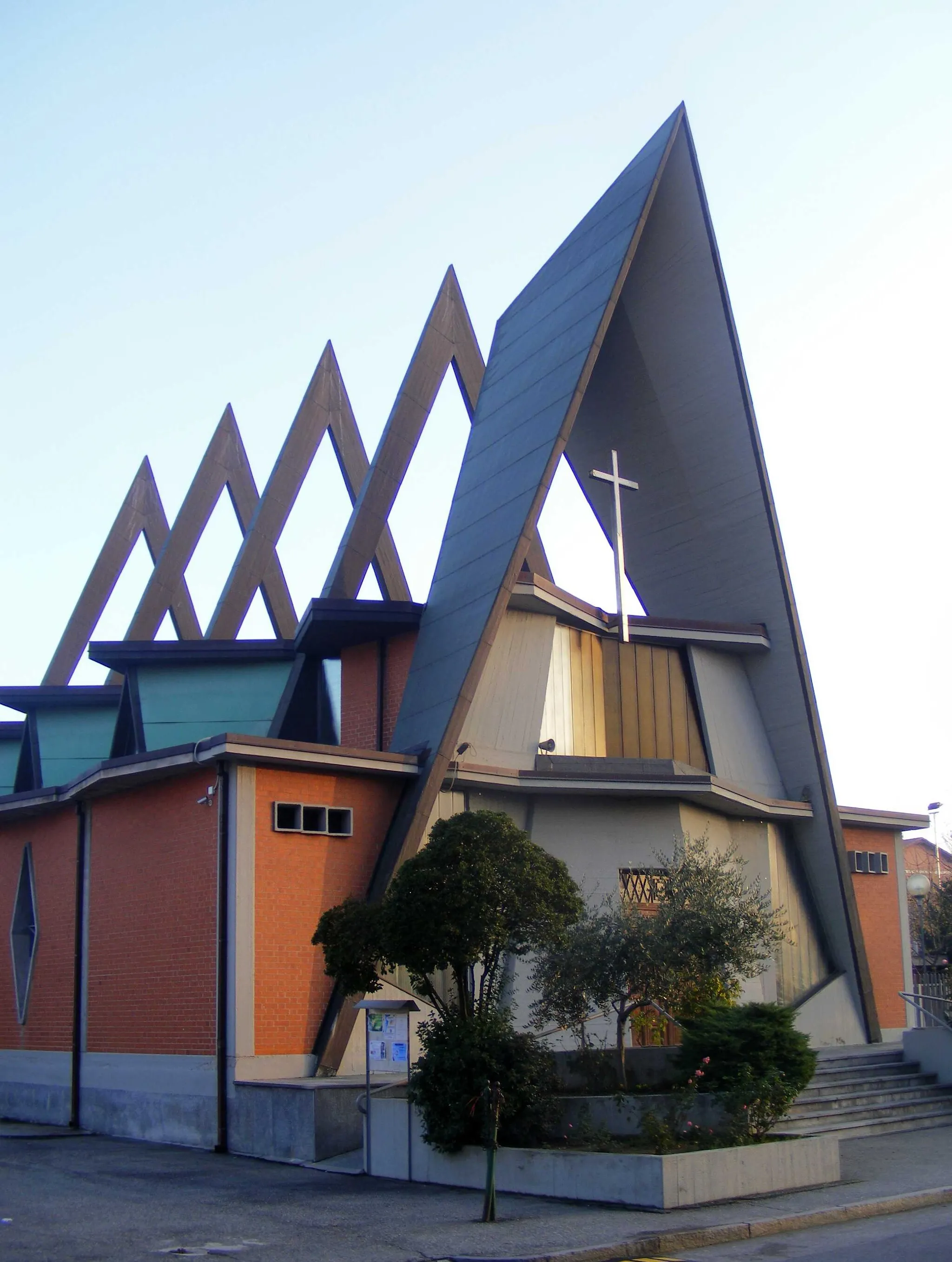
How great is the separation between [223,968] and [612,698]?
941cm

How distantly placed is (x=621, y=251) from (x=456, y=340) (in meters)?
6.71

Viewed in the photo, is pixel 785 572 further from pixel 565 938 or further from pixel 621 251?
pixel 565 938

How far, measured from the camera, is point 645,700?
2406cm

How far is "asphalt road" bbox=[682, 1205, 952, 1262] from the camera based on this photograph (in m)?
9.86

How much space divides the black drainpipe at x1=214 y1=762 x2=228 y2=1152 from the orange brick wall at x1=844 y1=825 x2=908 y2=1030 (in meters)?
14.4

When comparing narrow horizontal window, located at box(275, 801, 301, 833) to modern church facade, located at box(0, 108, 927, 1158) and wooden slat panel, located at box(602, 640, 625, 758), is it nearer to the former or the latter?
modern church facade, located at box(0, 108, 927, 1158)

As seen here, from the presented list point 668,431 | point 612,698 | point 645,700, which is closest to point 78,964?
point 612,698

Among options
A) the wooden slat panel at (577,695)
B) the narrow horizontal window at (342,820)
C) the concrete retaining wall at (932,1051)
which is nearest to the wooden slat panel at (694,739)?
the wooden slat panel at (577,695)

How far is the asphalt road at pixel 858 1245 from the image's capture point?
32.3 feet

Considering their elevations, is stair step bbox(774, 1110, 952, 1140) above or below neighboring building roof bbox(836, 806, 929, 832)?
below

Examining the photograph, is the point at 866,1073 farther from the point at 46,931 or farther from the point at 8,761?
the point at 8,761

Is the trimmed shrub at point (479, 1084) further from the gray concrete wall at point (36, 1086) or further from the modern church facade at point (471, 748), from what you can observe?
the gray concrete wall at point (36, 1086)

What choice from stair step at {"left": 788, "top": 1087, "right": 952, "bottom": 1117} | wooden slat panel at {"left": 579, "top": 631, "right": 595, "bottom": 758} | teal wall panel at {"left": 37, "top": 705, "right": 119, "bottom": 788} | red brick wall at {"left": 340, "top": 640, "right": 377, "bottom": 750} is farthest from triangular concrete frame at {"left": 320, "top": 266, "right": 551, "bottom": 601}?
stair step at {"left": 788, "top": 1087, "right": 952, "bottom": 1117}

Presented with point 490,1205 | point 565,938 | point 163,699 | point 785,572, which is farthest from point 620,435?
point 490,1205
